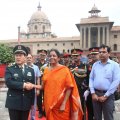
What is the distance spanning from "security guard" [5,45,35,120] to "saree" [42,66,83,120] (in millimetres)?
311

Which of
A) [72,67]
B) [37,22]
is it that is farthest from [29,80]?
[37,22]

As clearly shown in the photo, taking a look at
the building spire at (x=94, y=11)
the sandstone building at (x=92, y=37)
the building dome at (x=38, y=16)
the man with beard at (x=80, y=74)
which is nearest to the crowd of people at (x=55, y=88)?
the man with beard at (x=80, y=74)

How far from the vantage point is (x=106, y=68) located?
6.10 meters

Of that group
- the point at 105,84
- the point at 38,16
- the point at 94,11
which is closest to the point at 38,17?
the point at 38,16

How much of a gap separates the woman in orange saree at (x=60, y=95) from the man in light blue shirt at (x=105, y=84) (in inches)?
32.1

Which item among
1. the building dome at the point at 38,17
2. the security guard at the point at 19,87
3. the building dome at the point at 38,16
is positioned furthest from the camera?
the building dome at the point at 38,16

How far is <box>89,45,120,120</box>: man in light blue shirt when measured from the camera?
19.8 feet

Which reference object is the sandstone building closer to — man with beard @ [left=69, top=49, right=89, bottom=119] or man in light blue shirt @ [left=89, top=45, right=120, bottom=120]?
man with beard @ [left=69, top=49, right=89, bottom=119]

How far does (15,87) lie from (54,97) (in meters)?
0.70

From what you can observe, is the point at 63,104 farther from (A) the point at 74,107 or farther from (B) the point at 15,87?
(B) the point at 15,87

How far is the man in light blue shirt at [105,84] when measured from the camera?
19.8 ft

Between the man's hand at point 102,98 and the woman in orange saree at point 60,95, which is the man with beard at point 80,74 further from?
the woman in orange saree at point 60,95

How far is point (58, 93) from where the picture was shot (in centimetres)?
531

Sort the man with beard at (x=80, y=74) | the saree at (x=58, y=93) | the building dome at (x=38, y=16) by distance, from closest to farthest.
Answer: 1. the saree at (x=58, y=93)
2. the man with beard at (x=80, y=74)
3. the building dome at (x=38, y=16)
